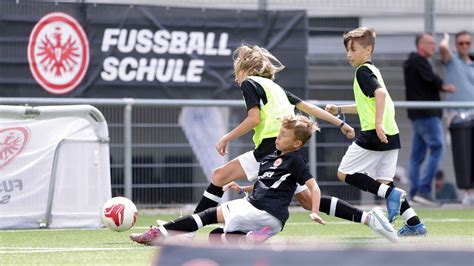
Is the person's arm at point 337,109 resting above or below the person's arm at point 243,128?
above

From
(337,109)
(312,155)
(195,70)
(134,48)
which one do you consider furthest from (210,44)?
(337,109)

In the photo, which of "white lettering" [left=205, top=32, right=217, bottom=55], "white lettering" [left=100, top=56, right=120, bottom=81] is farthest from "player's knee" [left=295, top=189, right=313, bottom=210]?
"white lettering" [left=205, top=32, right=217, bottom=55]

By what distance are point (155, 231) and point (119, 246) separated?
0.32 metres

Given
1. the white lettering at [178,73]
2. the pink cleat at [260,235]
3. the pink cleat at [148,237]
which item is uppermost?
the white lettering at [178,73]

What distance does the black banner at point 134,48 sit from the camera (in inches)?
522

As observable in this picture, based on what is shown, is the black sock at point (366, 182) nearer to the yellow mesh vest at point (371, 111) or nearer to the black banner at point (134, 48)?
the yellow mesh vest at point (371, 111)

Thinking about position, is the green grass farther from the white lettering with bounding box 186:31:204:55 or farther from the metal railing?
the white lettering with bounding box 186:31:204:55

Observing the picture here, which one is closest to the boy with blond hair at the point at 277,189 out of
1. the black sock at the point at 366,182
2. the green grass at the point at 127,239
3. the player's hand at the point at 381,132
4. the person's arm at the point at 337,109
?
the green grass at the point at 127,239

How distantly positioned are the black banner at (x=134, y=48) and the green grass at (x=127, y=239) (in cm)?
196

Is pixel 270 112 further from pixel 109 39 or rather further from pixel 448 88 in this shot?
pixel 448 88

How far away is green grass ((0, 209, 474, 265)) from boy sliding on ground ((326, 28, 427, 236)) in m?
0.41

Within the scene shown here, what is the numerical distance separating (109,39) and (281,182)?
6438 mm

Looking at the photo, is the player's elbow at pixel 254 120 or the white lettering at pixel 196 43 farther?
the white lettering at pixel 196 43

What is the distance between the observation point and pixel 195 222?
7992 millimetres
